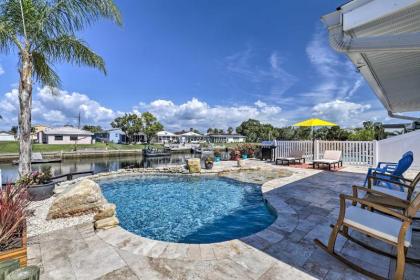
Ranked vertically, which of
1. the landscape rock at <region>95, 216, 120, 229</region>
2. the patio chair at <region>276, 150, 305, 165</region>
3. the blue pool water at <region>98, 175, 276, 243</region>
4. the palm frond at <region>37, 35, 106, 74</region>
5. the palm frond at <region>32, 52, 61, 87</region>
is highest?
the palm frond at <region>37, 35, 106, 74</region>

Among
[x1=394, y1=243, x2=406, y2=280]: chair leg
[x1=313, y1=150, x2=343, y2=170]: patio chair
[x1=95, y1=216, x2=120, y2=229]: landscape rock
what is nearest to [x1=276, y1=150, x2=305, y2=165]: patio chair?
[x1=313, y1=150, x2=343, y2=170]: patio chair

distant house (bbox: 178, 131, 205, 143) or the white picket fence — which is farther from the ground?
distant house (bbox: 178, 131, 205, 143)

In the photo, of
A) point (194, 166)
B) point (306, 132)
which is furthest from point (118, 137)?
point (194, 166)

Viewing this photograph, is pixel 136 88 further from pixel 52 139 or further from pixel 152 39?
pixel 52 139

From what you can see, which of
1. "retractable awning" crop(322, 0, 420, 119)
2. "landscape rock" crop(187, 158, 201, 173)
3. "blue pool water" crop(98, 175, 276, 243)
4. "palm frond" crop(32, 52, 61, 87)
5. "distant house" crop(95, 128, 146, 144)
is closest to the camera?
"retractable awning" crop(322, 0, 420, 119)

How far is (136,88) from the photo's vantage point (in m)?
22.0

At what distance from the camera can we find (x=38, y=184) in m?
4.73

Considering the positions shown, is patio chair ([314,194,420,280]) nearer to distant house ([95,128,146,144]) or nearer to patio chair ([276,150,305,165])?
patio chair ([276,150,305,165])

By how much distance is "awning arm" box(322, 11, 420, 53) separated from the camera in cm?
217

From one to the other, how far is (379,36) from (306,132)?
40908mm

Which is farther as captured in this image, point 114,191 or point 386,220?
point 114,191

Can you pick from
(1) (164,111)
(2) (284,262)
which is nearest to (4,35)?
(2) (284,262)

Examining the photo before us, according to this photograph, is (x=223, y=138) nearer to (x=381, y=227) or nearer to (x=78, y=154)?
(x=78, y=154)

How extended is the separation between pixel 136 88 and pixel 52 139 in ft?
76.2
